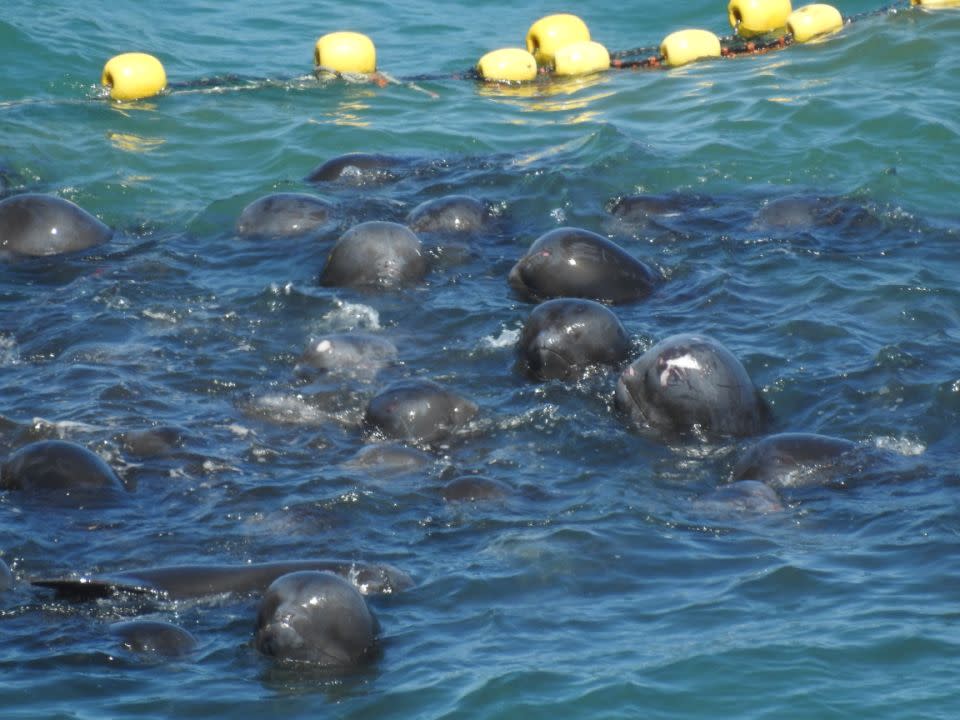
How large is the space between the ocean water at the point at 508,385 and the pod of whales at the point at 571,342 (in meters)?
0.17

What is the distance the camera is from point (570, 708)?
6.35 m

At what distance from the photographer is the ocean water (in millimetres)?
6727

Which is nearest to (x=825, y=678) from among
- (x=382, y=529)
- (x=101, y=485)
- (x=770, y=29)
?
(x=382, y=529)

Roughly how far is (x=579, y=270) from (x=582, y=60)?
7154 mm

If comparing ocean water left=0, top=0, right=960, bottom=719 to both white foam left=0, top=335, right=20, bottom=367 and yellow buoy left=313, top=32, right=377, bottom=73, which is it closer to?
white foam left=0, top=335, right=20, bottom=367

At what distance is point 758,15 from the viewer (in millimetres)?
18422

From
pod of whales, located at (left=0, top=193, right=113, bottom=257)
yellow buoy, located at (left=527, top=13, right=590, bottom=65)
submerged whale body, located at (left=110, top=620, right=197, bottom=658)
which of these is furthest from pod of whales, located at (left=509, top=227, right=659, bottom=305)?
yellow buoy, located at (left=527, top=13, right=590, bottom=65)

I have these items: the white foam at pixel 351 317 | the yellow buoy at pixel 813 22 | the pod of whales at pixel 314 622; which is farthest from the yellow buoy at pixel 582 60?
the pod of whales at pixel 314 622

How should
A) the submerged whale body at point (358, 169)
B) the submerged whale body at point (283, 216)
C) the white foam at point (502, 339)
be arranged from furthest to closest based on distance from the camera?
1. the submerged whale body at point (358, 169)
2. the submerged whale body at point (283, 216)
3. the white foam at point (502, 339)

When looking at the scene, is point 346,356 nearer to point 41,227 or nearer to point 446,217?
point 446,217

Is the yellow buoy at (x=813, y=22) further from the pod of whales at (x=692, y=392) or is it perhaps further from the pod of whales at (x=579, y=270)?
the pod of whales at (x=692, y=392)

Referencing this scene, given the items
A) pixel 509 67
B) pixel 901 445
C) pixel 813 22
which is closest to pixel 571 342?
pixel 901 445

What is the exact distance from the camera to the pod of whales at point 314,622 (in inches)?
263

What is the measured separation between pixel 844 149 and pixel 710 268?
123 inches
